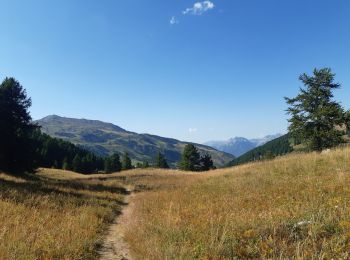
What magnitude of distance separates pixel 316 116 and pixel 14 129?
3323 centimetres

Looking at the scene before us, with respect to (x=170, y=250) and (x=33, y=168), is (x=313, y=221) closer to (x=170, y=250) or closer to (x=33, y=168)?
(x=170, y=250)

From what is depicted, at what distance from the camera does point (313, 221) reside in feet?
20.6

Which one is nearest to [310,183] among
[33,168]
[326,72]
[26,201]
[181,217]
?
[181,217]

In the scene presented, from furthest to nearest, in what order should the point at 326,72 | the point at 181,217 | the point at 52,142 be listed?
the point at 52,142
the point at 326,72
the point at 181,217

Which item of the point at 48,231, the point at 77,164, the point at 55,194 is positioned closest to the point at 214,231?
the point at 48,231

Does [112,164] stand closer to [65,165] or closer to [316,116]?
[65,165]

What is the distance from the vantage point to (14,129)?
34.9 m

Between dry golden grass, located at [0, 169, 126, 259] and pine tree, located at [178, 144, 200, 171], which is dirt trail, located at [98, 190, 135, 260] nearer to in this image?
dry golden grass, located at [0, 169, 126, 259]

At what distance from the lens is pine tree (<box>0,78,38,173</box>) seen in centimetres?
3394

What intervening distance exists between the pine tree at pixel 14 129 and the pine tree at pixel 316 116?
30.1 m

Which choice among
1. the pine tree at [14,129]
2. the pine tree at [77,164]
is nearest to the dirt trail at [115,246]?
the pine tree at [14,129]

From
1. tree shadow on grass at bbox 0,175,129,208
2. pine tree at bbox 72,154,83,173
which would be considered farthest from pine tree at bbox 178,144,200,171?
tree shadow on grass at bbox 0,175,129,208

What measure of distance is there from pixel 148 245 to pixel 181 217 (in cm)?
282

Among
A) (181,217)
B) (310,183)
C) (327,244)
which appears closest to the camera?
(327,244)
